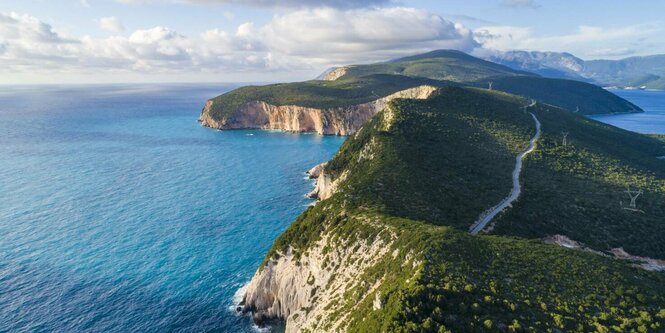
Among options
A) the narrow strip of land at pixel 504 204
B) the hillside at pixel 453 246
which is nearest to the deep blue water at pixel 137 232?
the hillside at pixel 453 246

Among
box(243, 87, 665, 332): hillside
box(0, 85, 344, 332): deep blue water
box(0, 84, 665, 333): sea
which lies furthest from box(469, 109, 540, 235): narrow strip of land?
box(0, 85, 344, 332): deep blue water

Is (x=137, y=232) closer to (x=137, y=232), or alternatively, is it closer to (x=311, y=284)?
(x=137, y=232)

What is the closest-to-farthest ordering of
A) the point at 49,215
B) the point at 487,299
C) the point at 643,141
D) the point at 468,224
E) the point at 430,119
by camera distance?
the point at 487,299, the point at 468,224, the point at 49,215, the point at 430,119, the point at 643,141

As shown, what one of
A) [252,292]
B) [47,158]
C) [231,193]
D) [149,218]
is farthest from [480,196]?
[47,158]

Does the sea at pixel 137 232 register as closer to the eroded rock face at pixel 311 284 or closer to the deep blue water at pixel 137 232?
the deep blue water at pixel 137 232

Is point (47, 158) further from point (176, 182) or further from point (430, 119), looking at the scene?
point (430, 119)
